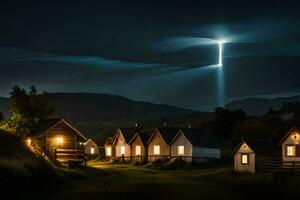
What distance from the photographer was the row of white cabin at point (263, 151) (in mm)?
62094

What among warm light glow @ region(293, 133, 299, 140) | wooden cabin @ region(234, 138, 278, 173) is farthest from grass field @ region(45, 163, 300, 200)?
warm light glow @ region(293, 133, 299, 140)

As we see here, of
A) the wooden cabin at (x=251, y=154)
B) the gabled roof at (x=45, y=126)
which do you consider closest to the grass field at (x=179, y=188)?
the wooden cabin at (x=251, y=154)

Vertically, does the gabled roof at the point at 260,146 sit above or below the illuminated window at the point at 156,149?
above

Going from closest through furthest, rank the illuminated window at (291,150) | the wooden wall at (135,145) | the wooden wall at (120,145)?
1. the illuminated window at (291,150)
2. the wooden wall at (135,145)
3. the wooden wall at (120,145)

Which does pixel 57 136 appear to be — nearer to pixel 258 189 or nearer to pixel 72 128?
pixel 72 128

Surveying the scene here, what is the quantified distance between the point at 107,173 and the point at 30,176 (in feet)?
62.3

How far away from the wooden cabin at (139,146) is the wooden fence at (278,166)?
34684 millimetres

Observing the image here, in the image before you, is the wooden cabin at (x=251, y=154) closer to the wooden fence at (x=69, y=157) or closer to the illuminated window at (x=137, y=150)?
the wooden fence at (x=69, y=157)

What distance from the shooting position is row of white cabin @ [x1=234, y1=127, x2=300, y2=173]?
62.1 metres

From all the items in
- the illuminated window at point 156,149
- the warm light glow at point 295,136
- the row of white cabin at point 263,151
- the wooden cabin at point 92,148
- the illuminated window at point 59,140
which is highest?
→ the warm light glow at point 295,136

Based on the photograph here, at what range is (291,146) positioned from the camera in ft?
205

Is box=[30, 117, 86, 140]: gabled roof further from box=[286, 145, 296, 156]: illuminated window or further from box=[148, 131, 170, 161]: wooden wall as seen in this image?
box=[286, 145, 296, 156]: illuminated window

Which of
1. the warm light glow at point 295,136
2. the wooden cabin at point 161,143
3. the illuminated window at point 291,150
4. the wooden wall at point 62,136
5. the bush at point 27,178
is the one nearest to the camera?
the bush at point 27,178

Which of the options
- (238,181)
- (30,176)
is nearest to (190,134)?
(238,181)
